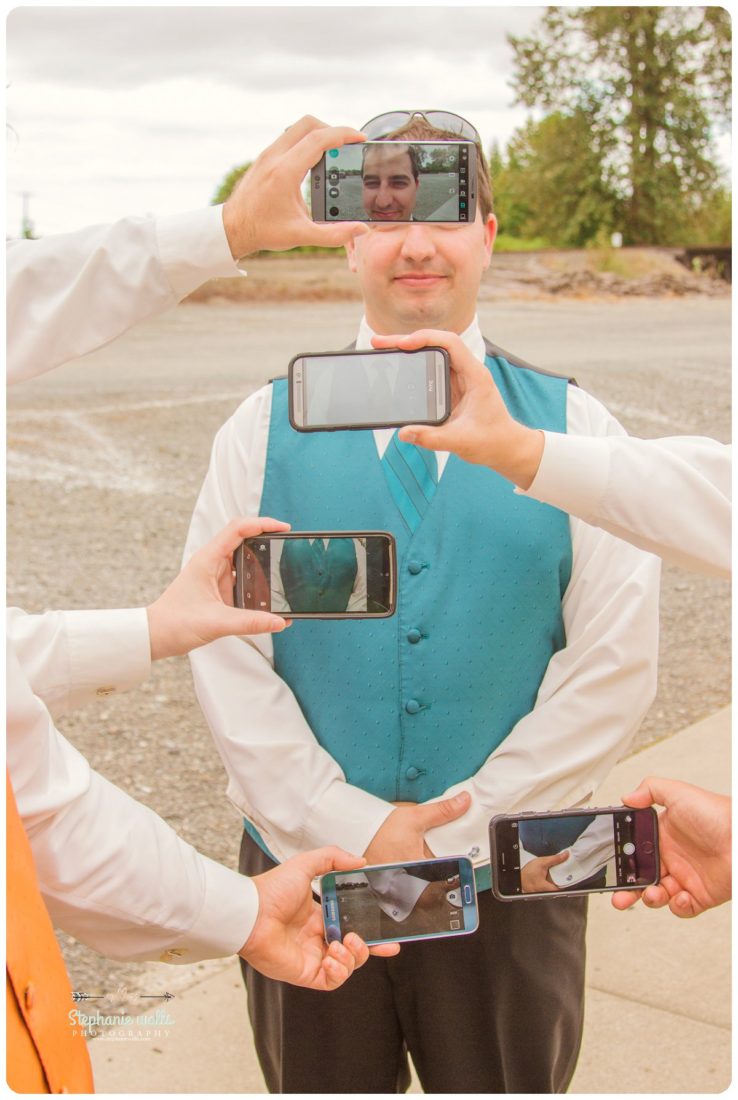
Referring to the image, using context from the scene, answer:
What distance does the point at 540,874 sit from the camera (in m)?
1.89

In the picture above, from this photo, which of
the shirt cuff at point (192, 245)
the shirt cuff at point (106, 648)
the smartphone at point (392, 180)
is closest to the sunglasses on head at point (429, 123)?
the smartphone at point (392, 180)

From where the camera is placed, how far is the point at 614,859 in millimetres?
1891

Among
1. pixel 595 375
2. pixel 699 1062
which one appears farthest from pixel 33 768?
pixel 595 375

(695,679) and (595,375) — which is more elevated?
(595,375)

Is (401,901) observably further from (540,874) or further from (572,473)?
(572,473)

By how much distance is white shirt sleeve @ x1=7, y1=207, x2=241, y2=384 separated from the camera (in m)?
1.64

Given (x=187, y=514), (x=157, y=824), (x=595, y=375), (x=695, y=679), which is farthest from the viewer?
(x=595, y=375)

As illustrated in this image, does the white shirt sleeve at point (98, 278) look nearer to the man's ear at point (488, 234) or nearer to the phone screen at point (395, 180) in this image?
the phone screen at point (395, 180)

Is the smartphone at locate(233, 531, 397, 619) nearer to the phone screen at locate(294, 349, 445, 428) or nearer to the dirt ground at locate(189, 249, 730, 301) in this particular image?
the phone screen at locate(294, 349, 445, 428)

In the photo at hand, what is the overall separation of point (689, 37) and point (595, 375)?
3991mm

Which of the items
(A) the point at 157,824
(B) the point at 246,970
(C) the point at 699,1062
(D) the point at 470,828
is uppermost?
(A) the point at 157,824

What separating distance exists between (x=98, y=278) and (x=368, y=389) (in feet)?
1.37

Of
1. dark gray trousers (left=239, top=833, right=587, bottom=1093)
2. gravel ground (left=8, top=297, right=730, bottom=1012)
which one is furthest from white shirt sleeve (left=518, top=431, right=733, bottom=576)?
gravel ground (left=8, top=297, right=730, bottom=1012)

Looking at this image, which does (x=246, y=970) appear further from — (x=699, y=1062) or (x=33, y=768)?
Answer: (x=699, y=1062)
